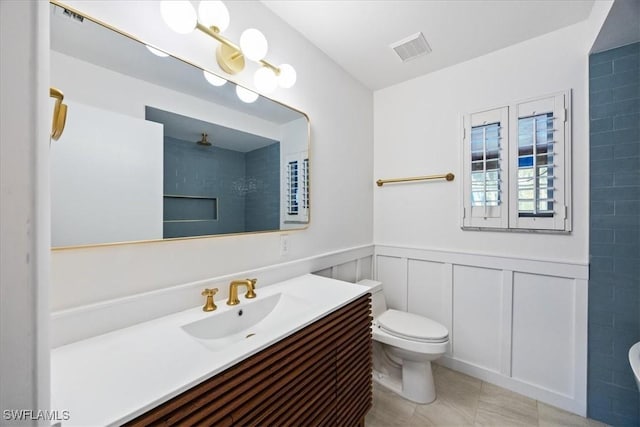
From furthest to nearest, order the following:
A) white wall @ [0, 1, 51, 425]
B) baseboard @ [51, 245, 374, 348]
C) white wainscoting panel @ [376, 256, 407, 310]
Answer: white wainscoting panel @ [376, 256, 407, 310] → baseboard @ [51, 245, 374, 348] → white wall @ [0, 1, 51, 425]

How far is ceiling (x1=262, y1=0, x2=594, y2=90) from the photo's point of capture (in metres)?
1.46

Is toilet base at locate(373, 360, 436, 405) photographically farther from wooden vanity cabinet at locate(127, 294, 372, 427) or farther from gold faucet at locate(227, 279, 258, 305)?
gold faucet at locate(227, 279, 258, 305)

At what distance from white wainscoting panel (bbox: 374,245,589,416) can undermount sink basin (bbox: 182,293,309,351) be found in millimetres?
1330

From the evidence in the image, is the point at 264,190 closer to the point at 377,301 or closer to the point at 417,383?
the point at 377,301

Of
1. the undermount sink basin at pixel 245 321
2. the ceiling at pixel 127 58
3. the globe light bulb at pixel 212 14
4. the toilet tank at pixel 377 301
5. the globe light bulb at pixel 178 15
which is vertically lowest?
the toilet tank at pixel 377 301

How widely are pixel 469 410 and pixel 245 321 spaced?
1.53 m

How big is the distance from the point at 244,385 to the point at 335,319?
483 millimetres

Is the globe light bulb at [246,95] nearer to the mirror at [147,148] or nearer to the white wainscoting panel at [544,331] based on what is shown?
the mirror at [147,148]

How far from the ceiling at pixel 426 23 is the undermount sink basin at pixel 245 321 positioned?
1622 millimetres

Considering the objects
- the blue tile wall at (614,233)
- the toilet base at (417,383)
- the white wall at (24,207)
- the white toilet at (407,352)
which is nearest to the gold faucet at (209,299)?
the white wall at (24,207)

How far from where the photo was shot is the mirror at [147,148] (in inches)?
34.2

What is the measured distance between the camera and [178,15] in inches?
40.2

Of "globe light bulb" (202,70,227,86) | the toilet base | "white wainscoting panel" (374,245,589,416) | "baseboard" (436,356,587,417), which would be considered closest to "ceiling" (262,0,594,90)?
"globe light bulb" (202,70,227,86)

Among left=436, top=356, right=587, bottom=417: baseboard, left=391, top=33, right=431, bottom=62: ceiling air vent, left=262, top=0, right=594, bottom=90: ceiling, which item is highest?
left=262, top=0, right=594, bottom=90: ceiling
